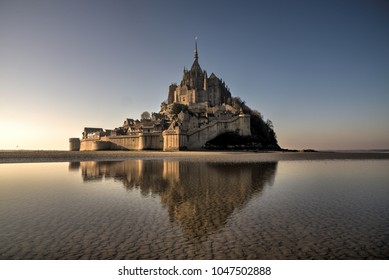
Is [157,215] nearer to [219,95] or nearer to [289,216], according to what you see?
[289,216]

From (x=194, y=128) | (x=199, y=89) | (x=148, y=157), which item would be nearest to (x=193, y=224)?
(x=148, y=157)

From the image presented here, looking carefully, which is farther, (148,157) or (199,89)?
(199,89)

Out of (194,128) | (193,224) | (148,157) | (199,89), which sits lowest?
(193,224)

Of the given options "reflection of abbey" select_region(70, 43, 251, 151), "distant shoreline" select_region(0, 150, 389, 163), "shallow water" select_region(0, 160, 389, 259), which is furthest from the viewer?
"reflection of abbey" select_region(70, 43, 251, 151)

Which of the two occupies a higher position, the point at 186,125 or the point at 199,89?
the point at 199,89

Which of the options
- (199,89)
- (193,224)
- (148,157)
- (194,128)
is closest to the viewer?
(193,224)

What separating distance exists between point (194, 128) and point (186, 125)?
2.83 metres

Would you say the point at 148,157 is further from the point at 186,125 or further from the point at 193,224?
the point at 193,224

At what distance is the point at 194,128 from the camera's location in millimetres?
59719

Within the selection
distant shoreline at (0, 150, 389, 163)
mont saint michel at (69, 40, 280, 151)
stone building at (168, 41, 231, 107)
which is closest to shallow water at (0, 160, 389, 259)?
distant shoreline at (0, 150, 389, 163)

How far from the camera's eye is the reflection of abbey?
57.9 m

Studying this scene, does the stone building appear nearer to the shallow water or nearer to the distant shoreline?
the distant shoreline

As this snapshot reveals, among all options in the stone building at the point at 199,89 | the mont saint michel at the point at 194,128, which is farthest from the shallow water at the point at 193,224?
the stone building at the point at 199,89

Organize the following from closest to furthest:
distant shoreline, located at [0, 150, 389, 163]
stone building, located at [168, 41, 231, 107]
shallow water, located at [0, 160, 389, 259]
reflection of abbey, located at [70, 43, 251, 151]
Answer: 1. shallow water, located at [0, 160, 389, 259]
2. distant shoreline, located at [0, 150, 389, 163]
3. reflection of abbey, located at [70, 43, 251, 151]
4. stone building, located at [168, 41, 231, 107]
